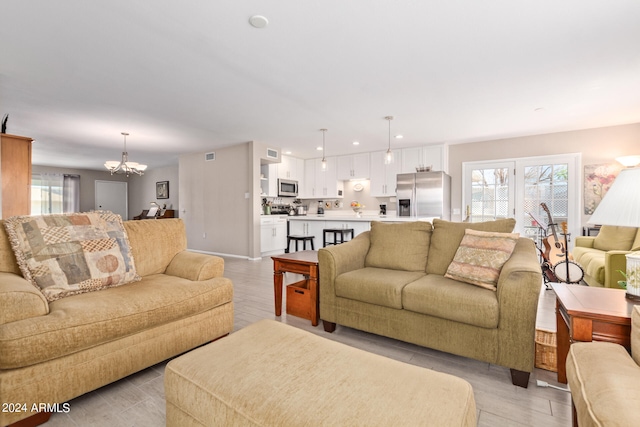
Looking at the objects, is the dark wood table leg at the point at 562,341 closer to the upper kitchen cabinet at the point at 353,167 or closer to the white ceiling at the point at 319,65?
the white ceiling at the point at 319,65

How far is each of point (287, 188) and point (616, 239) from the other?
19.3ft

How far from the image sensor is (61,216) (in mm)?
2018

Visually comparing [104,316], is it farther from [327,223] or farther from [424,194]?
[424,194]

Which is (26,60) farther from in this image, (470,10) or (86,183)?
(86,183)

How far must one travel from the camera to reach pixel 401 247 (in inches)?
106

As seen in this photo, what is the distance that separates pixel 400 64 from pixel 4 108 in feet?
17.1

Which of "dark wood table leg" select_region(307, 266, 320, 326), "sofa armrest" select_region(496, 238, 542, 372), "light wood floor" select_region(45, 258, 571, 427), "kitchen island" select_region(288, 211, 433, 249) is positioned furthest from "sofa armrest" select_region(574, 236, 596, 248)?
"dark wood table leg" select_region(307, 266, 320, 326)

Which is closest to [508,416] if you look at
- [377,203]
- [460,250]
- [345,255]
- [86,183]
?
[460,250]

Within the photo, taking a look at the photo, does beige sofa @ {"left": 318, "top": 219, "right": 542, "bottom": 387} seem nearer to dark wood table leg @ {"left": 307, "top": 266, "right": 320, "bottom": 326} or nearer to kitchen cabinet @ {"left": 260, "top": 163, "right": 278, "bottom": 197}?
dark wood table leg @ {"left": 307, "top": 266, "right": 320, "bottom": 326}

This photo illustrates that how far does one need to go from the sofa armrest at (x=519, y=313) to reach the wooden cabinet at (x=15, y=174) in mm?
5073

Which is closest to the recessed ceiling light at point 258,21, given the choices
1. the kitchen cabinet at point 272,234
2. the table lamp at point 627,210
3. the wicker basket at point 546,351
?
the table lamp at point 627,210

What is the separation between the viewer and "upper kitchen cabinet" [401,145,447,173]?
6.25m

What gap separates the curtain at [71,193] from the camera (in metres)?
9.27

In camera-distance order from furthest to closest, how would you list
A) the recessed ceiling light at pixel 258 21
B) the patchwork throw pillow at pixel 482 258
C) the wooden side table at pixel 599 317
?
the recessed ceiling light at pixel 258 21 < the patchwork throw pillow at pixel 482 258 < the wooden side table at pixel 599 317
